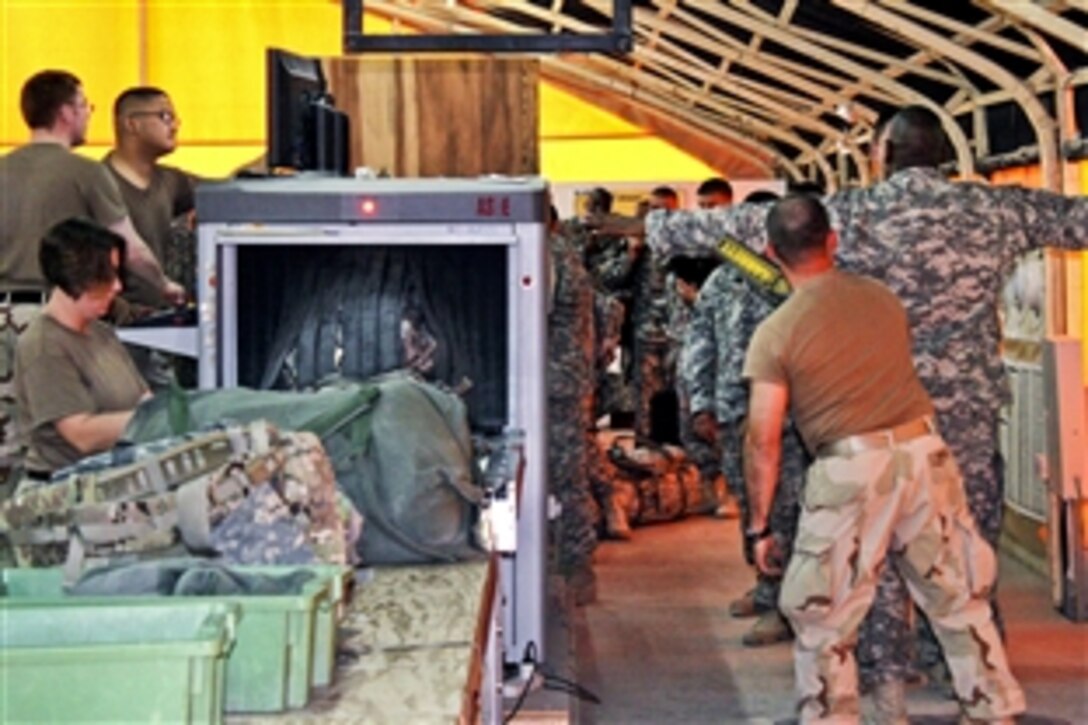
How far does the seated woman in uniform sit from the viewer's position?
178 inches

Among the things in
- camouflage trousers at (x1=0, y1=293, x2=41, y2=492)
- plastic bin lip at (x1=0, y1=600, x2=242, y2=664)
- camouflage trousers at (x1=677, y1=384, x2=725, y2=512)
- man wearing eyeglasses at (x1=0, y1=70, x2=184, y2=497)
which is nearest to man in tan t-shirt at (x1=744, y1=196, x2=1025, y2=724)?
man wearing eyeglasses at (x1=0, y1=70, x2=184, y2=497)

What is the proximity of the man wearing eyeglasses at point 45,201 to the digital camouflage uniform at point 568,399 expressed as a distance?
8.10 feet

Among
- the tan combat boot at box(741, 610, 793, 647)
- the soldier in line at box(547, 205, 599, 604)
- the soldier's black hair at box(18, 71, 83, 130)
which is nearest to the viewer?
the soldier's black hair at box(18, 71, 83, 130)

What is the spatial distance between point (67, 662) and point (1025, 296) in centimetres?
832

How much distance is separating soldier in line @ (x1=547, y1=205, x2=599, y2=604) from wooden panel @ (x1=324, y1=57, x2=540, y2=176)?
1593mm

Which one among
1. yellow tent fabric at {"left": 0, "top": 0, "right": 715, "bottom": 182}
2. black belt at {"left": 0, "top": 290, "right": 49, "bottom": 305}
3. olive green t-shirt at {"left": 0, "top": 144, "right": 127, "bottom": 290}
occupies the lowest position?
black belt at {"left": 0, "top": 290, "right": 49, "bottom": 305}

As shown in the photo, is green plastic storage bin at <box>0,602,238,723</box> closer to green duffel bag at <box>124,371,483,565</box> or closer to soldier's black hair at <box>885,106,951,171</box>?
green duffel bag at <box>124,371,483,565</box>

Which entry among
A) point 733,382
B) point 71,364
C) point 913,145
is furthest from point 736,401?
point 71,364

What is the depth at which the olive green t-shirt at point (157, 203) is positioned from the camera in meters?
6.43

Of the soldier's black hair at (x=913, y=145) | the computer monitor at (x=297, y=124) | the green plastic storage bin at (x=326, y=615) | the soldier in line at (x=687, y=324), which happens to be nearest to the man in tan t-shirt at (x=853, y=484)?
the soldier's black hair at (x=913, y=145)

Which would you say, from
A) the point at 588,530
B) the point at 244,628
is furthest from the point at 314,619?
the point at 588,530

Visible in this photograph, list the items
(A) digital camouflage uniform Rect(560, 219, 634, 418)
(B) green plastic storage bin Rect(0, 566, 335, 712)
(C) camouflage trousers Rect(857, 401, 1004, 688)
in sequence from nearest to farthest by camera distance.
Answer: (B) green plastic storage bin Rect(0, 566, 335, 712)
(C) camouflage trousers Rect(857, 401, 1004, 688)
(A) digital camouflage uniform Rect(560, 219, 634, 418)

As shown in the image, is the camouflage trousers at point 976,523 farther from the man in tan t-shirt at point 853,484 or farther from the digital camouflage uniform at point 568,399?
the digital camouflage uniform at point 568,399

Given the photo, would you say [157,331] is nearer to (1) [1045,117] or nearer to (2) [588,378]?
(2) [588,378]
